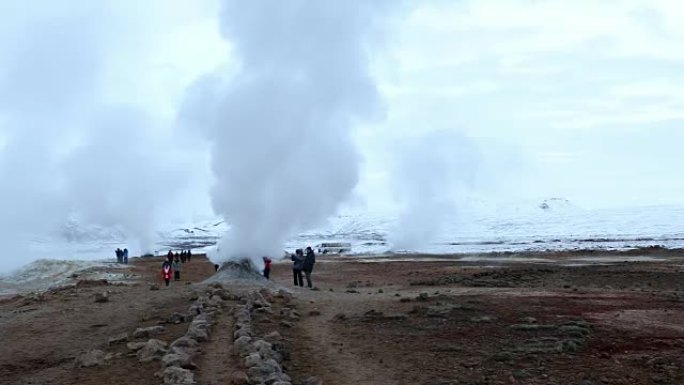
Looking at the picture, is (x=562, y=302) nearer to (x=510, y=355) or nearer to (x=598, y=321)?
(x=598, y=321)

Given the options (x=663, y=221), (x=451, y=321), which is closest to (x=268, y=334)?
(x=451, y=321)

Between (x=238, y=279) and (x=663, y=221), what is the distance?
5157 inches

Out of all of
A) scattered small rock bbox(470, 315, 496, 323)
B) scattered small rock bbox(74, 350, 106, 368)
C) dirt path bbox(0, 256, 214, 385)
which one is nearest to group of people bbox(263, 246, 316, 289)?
dirt path bbox(0, 256, 214, 385)

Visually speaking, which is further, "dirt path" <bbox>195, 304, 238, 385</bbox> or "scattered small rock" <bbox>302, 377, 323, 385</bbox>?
"dirt path" <bbox>195, 304, 238, 385</bbox>

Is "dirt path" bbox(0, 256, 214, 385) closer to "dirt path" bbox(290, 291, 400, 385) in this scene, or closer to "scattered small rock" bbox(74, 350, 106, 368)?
"scattered small rock" bbox(74, 350, 106, 368)

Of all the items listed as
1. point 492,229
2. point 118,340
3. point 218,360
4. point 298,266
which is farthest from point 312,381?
point 492,229

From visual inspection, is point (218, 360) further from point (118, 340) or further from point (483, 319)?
point (483, 319)

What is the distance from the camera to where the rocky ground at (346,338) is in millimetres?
11328

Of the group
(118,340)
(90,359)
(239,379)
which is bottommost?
(239,379)

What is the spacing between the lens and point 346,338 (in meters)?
14.8

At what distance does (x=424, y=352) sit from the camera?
13.1 m

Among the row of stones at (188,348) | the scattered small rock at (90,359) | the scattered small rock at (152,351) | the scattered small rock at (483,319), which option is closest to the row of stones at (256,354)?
the row of stones at (188,348)

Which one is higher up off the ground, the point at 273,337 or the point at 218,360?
the point at 273,337

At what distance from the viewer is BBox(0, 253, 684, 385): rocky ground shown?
1133 cm
